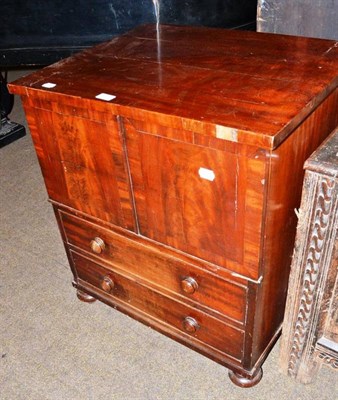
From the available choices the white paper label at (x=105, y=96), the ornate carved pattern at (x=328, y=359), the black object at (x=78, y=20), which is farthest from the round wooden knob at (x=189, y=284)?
the black object at (x=78, y=20)

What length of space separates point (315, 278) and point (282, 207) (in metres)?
0.20

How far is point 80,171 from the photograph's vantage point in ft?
3.94

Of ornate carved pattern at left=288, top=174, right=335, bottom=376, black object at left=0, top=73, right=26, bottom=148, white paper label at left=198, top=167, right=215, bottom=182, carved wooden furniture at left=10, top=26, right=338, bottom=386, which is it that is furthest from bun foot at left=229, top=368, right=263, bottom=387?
black object at left=0, top=73, right=26, bottom=148

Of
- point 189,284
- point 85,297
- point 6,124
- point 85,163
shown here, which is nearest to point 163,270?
point 189,284

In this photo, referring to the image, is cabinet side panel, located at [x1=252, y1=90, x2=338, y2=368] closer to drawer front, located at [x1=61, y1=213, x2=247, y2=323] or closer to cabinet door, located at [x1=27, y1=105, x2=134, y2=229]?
drawer front, located at [x1=61, y1=213, x2=247, y2=323]

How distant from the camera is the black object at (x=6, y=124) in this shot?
2.71 meters

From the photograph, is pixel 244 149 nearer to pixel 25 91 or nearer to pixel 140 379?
pixel 25 91

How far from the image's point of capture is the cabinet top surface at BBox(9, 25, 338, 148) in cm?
90

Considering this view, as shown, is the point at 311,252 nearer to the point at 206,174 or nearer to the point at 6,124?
the point at 206,174

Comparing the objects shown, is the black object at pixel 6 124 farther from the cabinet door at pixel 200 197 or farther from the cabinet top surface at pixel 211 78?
the cabinet door at pixel 200 197

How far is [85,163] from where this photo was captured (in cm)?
117

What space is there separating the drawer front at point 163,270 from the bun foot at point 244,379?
24cm

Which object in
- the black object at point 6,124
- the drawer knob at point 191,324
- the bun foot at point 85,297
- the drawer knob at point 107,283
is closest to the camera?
the drawer knob at point 191,324

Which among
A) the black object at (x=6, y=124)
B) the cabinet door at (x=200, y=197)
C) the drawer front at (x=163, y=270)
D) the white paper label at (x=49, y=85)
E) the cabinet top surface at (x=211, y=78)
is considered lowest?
the black object at (x=6, y=124)
